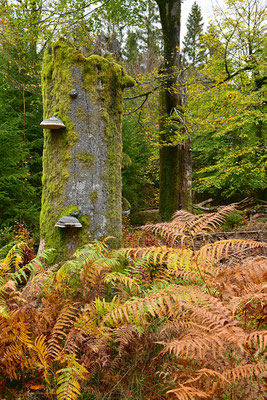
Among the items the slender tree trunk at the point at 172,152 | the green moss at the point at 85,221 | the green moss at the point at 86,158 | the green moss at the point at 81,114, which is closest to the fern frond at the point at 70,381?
the green moss at the point at 85,221

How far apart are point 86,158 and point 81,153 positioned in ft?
0.29

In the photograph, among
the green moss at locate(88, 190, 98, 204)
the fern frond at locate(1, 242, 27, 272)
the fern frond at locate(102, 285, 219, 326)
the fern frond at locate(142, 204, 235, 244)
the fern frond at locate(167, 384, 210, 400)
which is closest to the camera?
the fern frond at locate(167, 384, 210, 400)

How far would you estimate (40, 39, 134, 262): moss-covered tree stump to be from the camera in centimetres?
323

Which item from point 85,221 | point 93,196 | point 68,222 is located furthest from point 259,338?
point 93,196

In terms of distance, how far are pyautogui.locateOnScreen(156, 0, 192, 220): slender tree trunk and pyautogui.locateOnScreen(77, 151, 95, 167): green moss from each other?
5.37 m

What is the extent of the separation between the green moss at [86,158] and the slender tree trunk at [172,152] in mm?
5375

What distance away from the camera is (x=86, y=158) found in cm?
329

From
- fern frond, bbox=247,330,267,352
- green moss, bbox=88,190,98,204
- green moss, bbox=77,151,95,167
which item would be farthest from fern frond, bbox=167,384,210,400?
green moss, bbox=77,151,95,167

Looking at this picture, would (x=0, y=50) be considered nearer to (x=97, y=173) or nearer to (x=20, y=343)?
(x=97, y=173)

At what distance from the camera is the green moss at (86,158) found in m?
3.27

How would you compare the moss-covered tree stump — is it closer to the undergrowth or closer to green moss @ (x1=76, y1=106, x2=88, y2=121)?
green moss @ (x1=76, y1=106, x2=88, y2=121)

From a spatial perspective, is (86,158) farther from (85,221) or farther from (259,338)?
(259,338)

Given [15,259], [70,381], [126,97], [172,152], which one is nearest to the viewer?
[70,381]

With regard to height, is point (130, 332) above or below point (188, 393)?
below
